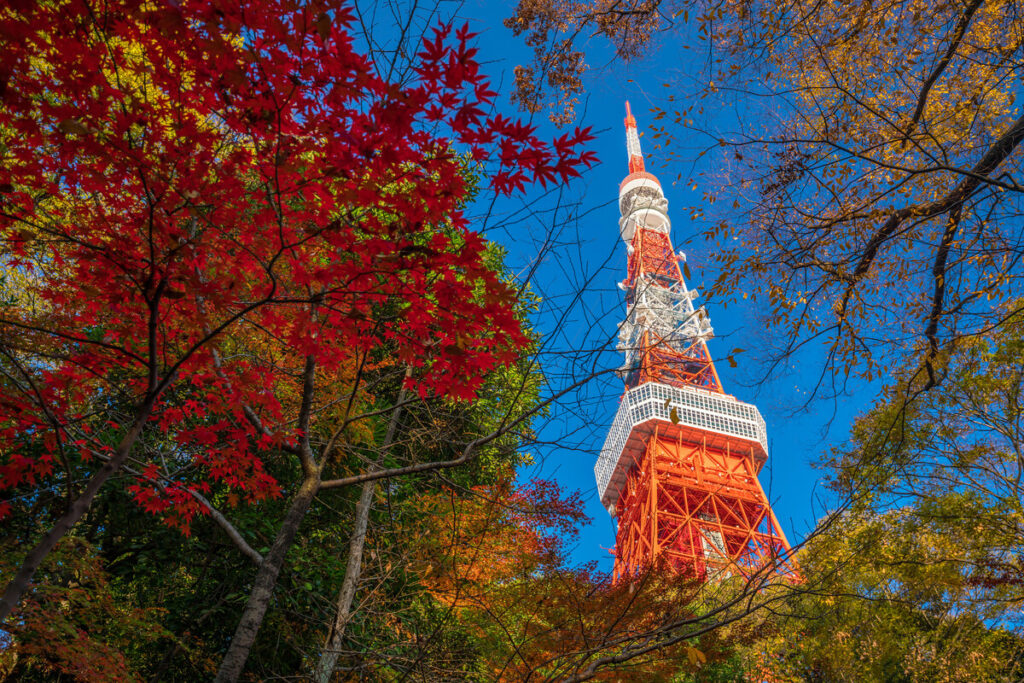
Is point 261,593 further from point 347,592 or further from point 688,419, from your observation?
point 688,419

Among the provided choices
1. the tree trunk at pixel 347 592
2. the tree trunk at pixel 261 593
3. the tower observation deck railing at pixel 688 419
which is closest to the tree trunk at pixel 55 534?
the tree trunk at pixel 261 593

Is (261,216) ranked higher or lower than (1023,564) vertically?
lower

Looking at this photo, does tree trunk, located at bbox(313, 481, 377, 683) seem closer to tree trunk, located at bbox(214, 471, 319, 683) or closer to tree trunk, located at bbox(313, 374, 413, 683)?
tree trunk, located at bbox(313, 374, 413, 683)

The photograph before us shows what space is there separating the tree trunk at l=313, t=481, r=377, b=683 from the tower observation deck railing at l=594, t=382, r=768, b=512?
97.6 feet

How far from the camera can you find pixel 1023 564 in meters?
8.28

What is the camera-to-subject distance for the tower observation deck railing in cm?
3628

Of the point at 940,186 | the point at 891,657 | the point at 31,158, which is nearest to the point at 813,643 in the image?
the point at 891,657

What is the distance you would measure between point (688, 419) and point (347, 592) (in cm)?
3284

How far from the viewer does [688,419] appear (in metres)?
36.3

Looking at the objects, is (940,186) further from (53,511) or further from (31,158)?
(53,511)

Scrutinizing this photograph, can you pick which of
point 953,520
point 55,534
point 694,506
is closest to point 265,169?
point 55,534

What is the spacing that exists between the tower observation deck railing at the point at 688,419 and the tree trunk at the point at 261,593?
3365 cm

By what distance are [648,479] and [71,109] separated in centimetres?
3356

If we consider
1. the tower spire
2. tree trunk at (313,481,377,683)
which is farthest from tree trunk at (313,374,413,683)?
the tower spire
